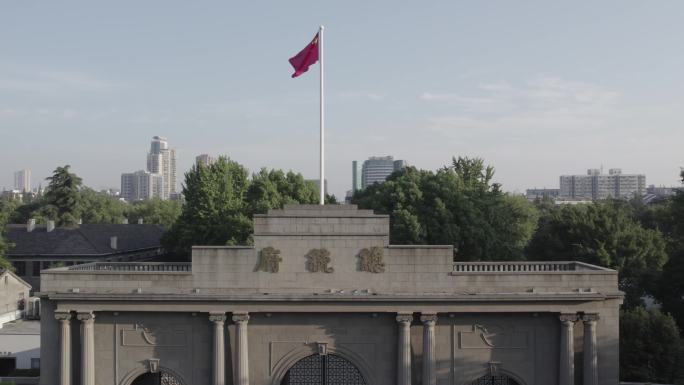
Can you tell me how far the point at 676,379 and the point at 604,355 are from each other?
7.82m

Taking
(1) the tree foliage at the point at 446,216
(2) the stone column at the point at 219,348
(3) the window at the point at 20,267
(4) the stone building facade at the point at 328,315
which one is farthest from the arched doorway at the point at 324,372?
(3) the window at the point at 20,267

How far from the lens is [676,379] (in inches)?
1211

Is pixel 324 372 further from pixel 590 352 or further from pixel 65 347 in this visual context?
pixel 590 352

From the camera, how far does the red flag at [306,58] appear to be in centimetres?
2862

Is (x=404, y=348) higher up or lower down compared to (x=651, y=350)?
higher up

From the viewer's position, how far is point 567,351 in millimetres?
25219

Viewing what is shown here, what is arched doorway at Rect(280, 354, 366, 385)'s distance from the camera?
1051 inches

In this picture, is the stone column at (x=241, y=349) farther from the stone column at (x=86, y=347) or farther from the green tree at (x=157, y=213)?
the green tree at (x=157, y=213)

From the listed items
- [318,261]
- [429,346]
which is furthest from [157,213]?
[429,346]

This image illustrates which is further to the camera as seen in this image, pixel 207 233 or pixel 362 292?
pixel 207 233

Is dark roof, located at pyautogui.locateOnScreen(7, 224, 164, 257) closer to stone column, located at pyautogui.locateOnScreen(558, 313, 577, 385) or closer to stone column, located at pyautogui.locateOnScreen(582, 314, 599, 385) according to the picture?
stone column, located at pyautogui.locateOnScreen(558, 313, 577, 385)

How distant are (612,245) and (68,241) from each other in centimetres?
4836

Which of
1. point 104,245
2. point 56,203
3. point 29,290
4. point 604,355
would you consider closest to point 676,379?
point 604,355

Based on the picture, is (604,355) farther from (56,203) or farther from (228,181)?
(56,203)
